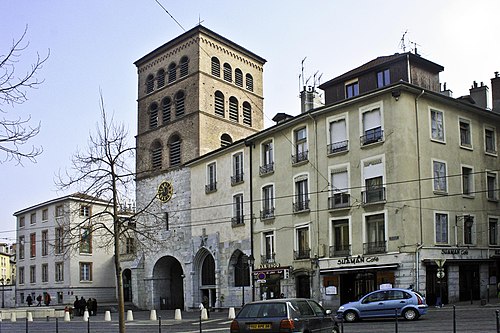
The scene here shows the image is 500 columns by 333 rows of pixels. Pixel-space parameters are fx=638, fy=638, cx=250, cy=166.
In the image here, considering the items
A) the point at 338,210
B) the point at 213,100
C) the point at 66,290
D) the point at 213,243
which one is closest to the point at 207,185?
the point at 213,243

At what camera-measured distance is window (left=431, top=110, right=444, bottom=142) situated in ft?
117

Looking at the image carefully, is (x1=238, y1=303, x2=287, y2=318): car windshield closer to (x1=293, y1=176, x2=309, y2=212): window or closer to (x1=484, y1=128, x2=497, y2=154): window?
(x1=293, y1=176, x2=309, y2=212): window

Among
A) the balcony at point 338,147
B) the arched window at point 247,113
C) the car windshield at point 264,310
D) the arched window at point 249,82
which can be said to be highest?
the arched window at point 249,82

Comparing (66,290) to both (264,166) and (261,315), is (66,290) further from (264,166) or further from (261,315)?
(261,315)

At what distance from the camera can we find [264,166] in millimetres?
42688

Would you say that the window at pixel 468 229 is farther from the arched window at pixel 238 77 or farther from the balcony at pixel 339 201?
the arched window at pixel 238 77

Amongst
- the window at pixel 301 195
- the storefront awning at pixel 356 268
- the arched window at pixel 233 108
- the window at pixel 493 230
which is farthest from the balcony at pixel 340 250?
the arched window at pixel 233 108

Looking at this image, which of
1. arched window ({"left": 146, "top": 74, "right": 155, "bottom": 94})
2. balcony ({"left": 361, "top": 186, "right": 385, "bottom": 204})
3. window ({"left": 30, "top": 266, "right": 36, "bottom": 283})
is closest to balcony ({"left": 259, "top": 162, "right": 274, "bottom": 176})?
balcony ({"left": 361, "top": 186, "right": 385, "bottom": 204})

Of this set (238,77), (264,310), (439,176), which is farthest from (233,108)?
(264,310)

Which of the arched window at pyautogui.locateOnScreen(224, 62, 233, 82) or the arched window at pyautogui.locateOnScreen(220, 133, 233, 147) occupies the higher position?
the arched window at pyautogui.locateOnScreen(224, 62, 233, 82)

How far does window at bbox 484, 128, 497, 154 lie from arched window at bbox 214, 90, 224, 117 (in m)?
23.2

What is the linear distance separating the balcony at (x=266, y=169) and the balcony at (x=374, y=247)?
985cm

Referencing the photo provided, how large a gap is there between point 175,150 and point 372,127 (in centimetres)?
2326

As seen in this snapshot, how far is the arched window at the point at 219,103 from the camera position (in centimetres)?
5463
